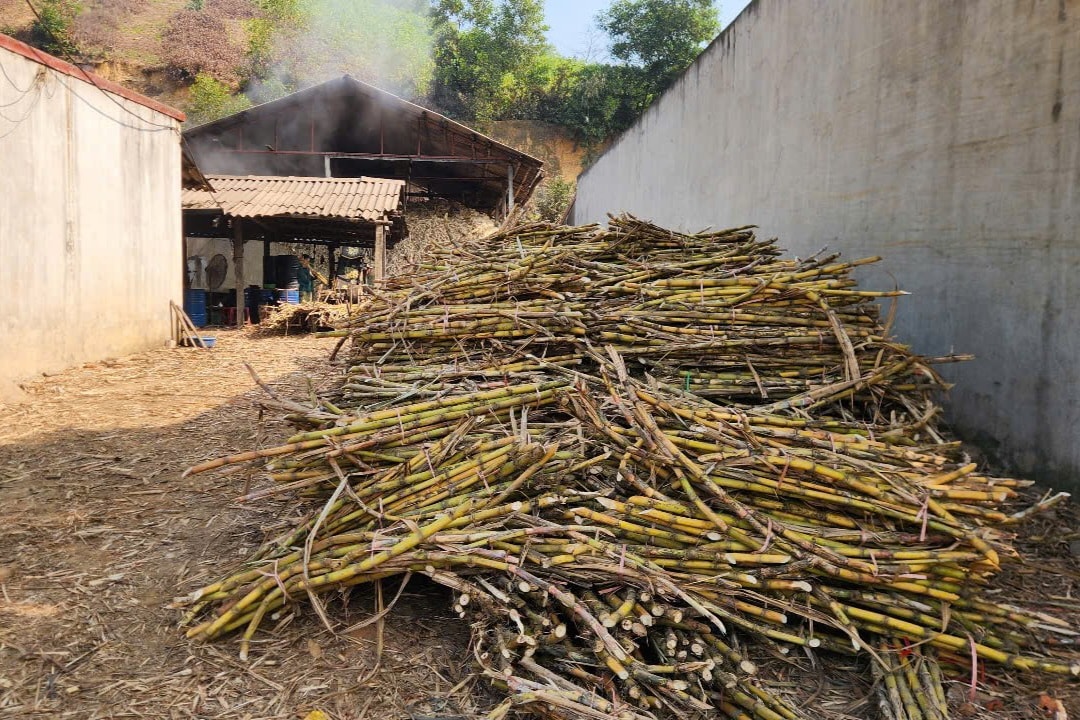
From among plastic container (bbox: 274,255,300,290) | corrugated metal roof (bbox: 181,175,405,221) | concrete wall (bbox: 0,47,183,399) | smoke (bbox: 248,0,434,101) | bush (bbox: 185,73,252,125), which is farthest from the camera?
smoke (bbox: 248,0,434,101)

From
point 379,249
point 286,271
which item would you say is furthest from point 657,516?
point 286,271

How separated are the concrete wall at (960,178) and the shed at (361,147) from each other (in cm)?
1014

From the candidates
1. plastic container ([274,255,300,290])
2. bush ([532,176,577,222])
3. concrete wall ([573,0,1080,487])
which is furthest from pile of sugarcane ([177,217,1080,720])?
bush ([532,176,577,222])

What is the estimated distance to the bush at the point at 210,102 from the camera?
1042 inches

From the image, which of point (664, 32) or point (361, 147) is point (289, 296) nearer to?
point (361, 147)

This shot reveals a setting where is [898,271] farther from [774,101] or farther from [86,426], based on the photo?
[86,426]

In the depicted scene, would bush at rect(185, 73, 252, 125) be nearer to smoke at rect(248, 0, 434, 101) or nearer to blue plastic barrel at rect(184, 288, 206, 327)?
smoke at rect(248, 0, 434, 101)

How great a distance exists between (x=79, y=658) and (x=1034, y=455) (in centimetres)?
419

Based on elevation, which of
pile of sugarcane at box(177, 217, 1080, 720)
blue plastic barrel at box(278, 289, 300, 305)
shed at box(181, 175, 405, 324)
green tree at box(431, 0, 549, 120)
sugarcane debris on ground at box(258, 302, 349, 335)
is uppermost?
green tree at box(431, 0, 549, 120)

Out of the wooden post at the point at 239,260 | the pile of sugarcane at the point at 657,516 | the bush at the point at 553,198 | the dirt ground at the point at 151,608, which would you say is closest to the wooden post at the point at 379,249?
the wooden post at the point at 239,260

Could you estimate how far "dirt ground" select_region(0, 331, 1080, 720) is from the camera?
2234mm

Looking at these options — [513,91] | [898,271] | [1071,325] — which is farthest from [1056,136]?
[513,91]

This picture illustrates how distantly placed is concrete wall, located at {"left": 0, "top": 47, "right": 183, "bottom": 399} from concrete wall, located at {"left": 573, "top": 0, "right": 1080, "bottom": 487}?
6.81 meters

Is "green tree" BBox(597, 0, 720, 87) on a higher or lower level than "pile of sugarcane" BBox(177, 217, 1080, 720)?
higher
